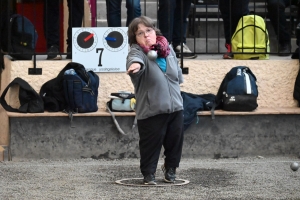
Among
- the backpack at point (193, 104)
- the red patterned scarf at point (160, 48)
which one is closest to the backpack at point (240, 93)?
the backpack at point (193, 104)

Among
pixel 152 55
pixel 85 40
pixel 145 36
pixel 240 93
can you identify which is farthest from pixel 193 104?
pixel 152 55

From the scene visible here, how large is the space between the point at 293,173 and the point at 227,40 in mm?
2671

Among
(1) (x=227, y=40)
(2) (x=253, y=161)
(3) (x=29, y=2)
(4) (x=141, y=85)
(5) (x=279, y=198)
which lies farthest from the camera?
(3) (x=29, y=2)

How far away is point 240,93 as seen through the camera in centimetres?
932

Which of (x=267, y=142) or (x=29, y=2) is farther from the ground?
(x=29, y=2)

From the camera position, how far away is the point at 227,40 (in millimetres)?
10484

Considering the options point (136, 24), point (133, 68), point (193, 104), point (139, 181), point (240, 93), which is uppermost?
point (136, 24)

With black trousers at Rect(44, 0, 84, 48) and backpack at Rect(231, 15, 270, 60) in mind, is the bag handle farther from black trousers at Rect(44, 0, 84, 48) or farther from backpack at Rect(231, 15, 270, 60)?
backpack at Rect(231, 15, 270, 60)

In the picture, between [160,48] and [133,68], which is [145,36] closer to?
[160,48]

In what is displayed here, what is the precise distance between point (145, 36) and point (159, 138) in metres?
0.90

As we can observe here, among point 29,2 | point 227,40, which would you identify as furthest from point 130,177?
point 29,2

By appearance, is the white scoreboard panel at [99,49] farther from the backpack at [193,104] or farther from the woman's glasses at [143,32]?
the woman's glasses at [143,32]

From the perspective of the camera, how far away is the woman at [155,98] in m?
7.50

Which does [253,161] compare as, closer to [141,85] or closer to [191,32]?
[141,85]
